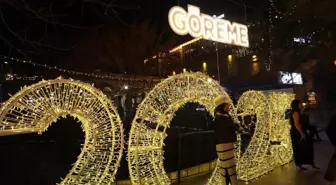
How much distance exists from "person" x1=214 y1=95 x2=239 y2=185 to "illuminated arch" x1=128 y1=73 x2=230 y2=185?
602 millimetres

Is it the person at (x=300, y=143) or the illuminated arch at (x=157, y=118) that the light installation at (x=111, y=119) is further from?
the person at (x=300, y=143)

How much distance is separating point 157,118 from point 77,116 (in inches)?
57.1

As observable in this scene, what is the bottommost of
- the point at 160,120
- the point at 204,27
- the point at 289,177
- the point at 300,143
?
the point at 289,177

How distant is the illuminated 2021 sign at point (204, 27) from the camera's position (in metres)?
7.55

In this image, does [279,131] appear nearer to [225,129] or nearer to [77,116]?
[225,129]

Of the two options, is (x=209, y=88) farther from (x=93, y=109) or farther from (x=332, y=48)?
(x=332, y=48)

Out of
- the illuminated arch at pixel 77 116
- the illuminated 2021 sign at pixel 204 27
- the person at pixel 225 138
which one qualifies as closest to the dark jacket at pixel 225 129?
the person at pixel 225 138

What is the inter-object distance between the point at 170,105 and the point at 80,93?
1.55 meters

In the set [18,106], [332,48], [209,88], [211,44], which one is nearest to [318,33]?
[332,48]

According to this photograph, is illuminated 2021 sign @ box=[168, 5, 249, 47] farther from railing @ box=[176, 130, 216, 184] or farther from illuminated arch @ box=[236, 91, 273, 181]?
railing @ box=[176, 130, 216, 184]

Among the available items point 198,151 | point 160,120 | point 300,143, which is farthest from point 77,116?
point 300,143

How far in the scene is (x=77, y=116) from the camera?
3.90 metres

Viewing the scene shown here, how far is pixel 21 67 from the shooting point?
1259 centimetres

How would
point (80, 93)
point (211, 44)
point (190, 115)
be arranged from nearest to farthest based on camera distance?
point (80, 93), point (190, 115), point (211, 44)
